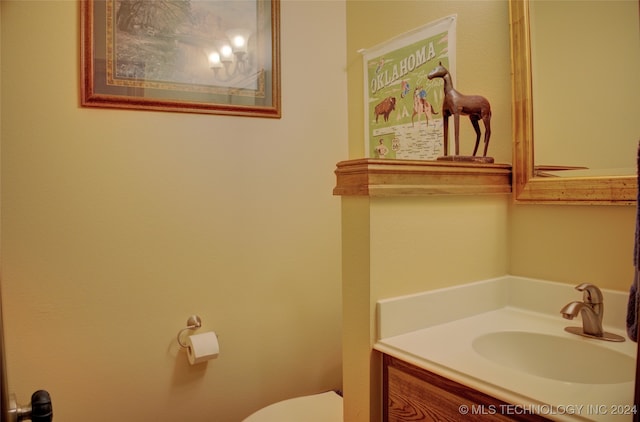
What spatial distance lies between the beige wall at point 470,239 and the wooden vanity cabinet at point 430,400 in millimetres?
57

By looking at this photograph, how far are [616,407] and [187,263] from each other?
1411 millimetres

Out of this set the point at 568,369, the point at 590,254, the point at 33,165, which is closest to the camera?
the point at 568,369

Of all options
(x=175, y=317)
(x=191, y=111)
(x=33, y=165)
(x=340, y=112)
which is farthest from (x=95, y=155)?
(x=340, y=112)

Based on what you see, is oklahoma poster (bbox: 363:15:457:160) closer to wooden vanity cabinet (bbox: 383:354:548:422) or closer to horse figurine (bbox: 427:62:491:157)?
horse figurine (bbox: 427:62:491:157)

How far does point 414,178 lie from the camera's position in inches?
47.1

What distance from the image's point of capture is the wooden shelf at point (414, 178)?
1.13 metres

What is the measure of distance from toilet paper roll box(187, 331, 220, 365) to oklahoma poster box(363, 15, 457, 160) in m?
1.05

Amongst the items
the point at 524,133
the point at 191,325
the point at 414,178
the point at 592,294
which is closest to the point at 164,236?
the point at 191,325

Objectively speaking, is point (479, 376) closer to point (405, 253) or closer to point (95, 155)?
point (405, 253)

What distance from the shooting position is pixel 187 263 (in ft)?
5.67

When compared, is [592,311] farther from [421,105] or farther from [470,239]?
[421,105]

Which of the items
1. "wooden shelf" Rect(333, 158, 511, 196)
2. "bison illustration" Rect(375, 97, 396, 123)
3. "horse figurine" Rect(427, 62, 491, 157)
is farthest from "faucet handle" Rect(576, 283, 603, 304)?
"bison illustration" Rect(375, 97, 396, 123)

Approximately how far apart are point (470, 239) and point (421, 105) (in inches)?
26.0

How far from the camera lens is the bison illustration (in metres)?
1.90
